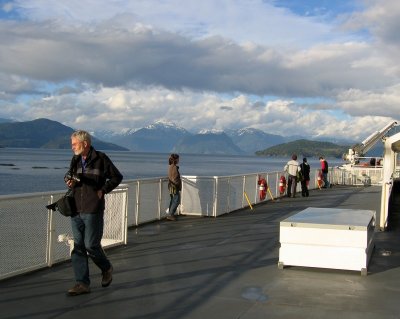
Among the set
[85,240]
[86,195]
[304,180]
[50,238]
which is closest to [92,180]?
[86,195]

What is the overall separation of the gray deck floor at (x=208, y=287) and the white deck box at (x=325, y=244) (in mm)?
154

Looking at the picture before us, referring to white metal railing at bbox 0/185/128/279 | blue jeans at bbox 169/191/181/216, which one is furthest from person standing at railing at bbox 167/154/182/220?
white metal railing at bbox 0/185/128/279

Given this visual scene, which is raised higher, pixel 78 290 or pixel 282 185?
pixel 282 185

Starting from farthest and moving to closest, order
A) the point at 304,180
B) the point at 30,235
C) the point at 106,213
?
the point at 304,180, the point at 106,213, the point at 30,235

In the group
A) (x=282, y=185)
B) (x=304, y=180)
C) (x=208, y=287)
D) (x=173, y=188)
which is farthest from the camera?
(x=304, y=180)

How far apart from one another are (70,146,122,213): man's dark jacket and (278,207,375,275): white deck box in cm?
280

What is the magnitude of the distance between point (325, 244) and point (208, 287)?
1.96 m

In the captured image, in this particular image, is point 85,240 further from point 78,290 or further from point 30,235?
point 30,235

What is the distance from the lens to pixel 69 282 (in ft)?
22.2

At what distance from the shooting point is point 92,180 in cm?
605

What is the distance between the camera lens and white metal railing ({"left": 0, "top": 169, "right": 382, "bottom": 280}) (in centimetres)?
728

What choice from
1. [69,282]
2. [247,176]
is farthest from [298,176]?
[69,282]

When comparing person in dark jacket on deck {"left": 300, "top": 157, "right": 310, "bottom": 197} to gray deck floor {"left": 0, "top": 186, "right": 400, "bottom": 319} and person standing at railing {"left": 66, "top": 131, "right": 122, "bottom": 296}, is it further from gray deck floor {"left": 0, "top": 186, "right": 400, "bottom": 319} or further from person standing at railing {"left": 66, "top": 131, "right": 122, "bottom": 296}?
person standing at railing {"left": 66, "top": 131, "right": 122, "bottom": 296}

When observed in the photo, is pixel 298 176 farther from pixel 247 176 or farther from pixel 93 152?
pixel 93 152
